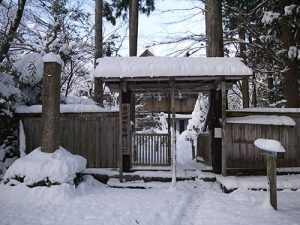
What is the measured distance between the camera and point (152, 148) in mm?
11109

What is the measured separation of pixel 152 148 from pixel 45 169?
3.85 m

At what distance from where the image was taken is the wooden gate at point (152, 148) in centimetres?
1111

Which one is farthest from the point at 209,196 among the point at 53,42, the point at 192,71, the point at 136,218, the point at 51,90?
the point at 53,42

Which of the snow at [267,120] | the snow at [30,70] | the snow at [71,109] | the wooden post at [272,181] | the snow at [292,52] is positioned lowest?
the wooden post at [272,181]

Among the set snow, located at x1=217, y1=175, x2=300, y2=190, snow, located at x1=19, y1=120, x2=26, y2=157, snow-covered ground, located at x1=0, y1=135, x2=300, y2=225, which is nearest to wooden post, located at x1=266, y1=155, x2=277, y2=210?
snow-covered ground, located at x1=0, y1=135, x2=300, y2=225

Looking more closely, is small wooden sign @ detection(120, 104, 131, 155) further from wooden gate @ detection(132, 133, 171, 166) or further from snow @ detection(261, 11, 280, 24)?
snow @ detection(261, 11, 280, 24)

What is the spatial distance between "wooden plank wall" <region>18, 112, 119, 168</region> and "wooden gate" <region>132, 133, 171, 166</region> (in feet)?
2.48

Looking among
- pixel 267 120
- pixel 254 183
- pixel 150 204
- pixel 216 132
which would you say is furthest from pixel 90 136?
pixel 267 120

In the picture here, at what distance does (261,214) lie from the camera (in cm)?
688

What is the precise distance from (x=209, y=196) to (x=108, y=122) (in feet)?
14.1

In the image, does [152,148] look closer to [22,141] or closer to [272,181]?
[22,141]

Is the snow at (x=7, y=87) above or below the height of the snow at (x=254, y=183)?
above

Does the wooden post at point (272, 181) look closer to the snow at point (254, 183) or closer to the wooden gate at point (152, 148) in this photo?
the snow at point (254, 183)

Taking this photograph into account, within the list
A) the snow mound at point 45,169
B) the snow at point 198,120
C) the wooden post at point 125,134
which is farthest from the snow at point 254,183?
the snow at point 198,120
